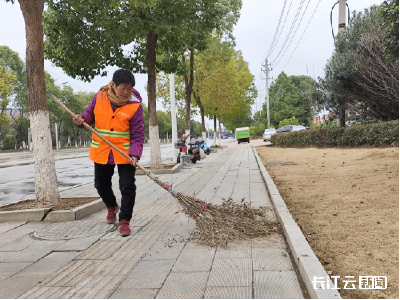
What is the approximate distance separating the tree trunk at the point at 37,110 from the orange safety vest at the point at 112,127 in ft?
5.29

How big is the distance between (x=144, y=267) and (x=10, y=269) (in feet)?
4.10

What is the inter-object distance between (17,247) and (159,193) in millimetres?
3574

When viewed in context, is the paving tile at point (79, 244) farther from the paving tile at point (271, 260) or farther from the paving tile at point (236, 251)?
the paving tile at point (271, 260)

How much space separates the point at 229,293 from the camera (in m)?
2.59

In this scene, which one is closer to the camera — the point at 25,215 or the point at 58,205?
the point at 25,215

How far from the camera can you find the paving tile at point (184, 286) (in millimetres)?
2605

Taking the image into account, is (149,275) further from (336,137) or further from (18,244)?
(336,137)

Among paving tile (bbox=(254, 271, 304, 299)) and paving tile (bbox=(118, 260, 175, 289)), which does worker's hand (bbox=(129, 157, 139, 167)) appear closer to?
paving tile (bbox=(118, 260, 175, 289))

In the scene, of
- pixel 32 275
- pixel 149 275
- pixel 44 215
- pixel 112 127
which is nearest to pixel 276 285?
pixel 149 275

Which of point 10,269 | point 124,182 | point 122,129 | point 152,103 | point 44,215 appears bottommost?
point 10,269

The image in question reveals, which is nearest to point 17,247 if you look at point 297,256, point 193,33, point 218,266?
point 218,266

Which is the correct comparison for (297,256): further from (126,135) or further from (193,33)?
(193,33)

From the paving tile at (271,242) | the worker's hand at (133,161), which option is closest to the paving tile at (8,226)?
the worker's hand at (133,161)

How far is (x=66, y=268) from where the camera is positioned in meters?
3.26
